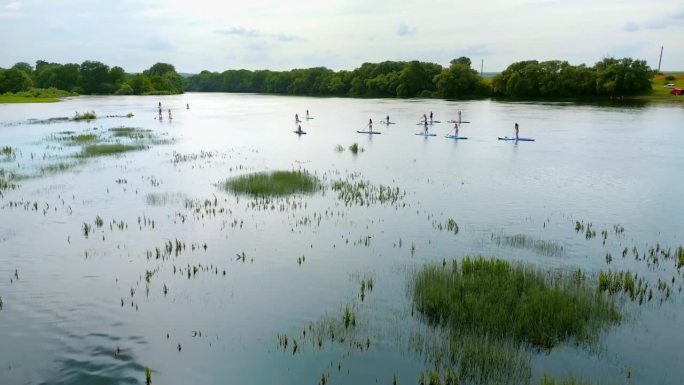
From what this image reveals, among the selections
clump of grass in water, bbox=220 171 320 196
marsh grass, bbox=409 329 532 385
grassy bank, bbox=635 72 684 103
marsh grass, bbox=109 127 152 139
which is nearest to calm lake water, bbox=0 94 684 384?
marsh grass, bbox=409 329 532 385

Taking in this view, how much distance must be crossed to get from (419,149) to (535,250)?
31.6 m

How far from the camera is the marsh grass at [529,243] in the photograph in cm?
1978

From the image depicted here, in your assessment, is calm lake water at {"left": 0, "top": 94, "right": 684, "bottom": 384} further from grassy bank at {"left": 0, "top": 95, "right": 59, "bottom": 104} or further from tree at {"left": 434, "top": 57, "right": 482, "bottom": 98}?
tree at {"left": 434, "top": 57, "right": 482, "bottom": 98}

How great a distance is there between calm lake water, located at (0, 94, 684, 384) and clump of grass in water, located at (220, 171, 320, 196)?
4.88ft

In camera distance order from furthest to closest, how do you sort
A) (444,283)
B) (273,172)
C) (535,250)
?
(273,172) → (535,250) → (444,283)

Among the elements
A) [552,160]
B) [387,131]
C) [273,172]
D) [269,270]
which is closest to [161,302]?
[269,270]

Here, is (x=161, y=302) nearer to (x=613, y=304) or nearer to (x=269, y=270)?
(x=269, y=270)

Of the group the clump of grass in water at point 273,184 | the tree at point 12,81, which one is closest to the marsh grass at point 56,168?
the clump of grass in water at point 273,184

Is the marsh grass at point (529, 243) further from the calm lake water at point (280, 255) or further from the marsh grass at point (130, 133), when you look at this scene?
the marsh grass at point (130, 133)

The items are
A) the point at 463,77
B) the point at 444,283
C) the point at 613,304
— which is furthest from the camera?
the point at 463,77

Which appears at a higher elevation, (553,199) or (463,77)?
(463,77)

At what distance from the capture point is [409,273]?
17656 mm

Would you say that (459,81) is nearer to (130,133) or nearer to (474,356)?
(130,133)

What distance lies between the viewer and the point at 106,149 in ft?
157
